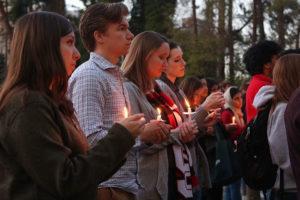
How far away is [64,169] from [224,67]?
70.2ft

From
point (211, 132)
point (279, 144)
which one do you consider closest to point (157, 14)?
point (211, 132)

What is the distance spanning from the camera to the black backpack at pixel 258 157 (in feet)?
10.5

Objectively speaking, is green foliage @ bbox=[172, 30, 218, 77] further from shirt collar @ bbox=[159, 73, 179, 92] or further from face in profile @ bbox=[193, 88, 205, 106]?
shirt collar @ bbox=[159, 73, 179, 92]

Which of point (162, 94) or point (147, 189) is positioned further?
point (162, 94)

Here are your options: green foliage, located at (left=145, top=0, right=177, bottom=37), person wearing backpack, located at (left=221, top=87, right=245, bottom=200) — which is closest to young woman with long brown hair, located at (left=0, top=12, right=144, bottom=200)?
person wearing backpack, located at (left=221, top=87, right=245, bottom=200)

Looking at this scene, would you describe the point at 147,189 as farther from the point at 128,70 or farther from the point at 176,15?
the point at 176,15

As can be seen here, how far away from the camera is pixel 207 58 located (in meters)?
22.6

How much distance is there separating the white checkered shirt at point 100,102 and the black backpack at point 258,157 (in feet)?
4.14

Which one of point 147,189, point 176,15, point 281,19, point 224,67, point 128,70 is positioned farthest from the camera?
point 176,15

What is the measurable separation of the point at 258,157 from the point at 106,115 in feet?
5.11

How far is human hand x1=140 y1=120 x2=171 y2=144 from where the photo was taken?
2.49m

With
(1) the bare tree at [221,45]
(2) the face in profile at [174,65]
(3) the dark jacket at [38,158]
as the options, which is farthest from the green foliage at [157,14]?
(3) the dark jacket at [38,158]

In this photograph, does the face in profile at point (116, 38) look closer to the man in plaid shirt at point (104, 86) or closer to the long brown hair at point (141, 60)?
the man in plaid shirt at point (104, 86)

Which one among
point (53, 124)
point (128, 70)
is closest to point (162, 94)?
point (128, 70)
